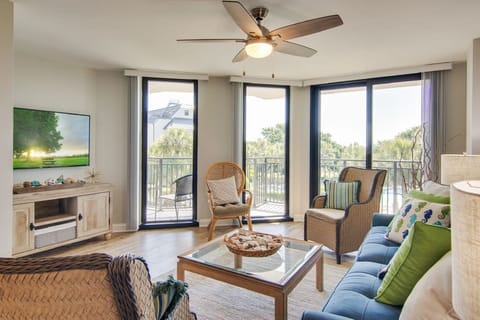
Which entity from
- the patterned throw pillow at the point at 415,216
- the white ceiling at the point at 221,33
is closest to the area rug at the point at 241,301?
the patterned throw pillow at the point at 415,216

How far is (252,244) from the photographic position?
2.20 m

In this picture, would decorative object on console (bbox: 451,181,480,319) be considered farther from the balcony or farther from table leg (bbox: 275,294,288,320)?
the balcony

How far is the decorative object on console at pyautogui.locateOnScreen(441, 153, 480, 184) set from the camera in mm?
2021

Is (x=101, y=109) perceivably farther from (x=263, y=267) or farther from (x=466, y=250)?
(x=466, y=250)

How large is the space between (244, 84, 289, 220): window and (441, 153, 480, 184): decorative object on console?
2791 millimetres

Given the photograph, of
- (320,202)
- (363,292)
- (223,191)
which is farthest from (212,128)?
(363,292)

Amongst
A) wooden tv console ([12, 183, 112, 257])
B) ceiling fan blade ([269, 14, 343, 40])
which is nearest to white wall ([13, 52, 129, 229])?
wooden tv console ([12, 183, 112, 257])

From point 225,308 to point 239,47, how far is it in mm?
2635

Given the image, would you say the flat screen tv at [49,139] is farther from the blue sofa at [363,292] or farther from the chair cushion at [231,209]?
the blue sofa at [363,292]

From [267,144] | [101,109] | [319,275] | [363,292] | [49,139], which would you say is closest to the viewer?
[363,292]

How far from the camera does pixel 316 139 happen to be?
4.78 meters

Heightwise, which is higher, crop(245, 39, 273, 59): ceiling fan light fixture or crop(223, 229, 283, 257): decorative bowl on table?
crop(245, 39, 273, 59): ceiling fan light fixture

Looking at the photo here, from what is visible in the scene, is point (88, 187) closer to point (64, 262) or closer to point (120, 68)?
point (120, 68)

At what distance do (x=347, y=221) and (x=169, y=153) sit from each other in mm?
2816
